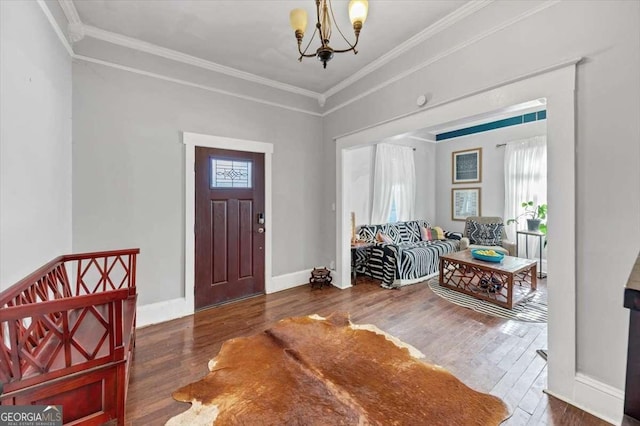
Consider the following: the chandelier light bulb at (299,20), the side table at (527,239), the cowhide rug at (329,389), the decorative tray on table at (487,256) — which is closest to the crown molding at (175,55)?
the chandelier light bulb at (299,20)

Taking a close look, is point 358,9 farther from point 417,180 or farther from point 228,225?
point 417,180

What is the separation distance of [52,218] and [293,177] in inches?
105

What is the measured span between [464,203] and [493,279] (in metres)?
2.80

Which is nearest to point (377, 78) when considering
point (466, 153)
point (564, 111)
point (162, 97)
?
point (564, 111)

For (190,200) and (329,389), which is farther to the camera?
(190,200)

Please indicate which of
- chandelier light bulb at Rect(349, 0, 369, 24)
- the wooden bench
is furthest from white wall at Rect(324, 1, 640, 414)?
the wooden bench

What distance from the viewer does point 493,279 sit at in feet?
12.4

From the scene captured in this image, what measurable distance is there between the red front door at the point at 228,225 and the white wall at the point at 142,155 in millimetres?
231

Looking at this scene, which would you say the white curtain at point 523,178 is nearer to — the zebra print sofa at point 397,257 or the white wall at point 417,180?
the zebra print sofa at point 397,257

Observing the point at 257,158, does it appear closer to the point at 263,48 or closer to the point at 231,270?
the point at 263,48

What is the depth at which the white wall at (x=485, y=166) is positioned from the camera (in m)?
5.30

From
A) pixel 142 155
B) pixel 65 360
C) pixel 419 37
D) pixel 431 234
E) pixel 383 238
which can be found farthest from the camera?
pixel 431 234

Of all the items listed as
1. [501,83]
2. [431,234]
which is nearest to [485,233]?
[431,234]

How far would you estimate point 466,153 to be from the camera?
6.13 metres
